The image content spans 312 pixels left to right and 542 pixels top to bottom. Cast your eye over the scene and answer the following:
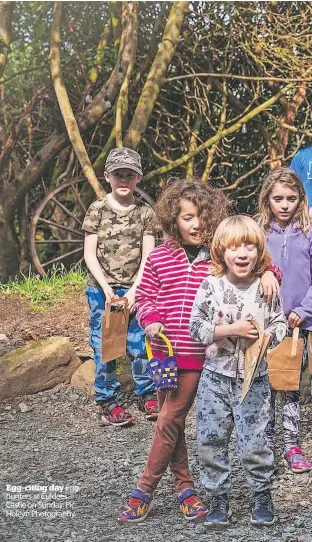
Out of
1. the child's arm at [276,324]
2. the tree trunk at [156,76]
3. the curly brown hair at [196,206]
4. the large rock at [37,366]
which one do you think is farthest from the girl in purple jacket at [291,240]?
the tree trunk at [156,76]

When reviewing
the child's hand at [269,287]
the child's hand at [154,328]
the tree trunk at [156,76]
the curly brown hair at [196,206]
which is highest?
the tree trunk at [156,76]

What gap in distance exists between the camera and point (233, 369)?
3.15 metres

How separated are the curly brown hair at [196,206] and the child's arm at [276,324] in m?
0.38

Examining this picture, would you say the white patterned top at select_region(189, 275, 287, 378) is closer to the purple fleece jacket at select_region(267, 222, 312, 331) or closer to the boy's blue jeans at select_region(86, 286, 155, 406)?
the purple fleece jacket at select_region(267, 222, 312, 331)

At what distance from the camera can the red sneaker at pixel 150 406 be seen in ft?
15.4

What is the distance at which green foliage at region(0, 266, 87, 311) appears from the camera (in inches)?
257

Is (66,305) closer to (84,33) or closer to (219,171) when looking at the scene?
(219,171)

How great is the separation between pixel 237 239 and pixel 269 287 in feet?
0.72

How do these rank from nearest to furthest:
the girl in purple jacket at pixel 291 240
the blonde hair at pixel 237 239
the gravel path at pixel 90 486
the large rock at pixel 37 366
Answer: the blonde hair at pixel 237 239, the gravel path at pixel 90 486, the girl in purple jacket at pixel 291 240, the large rock at pixel 37 366

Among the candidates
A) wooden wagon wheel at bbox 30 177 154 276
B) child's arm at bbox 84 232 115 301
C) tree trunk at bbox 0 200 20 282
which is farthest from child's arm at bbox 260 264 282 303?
tree trunk at bbox 0 200 20 282

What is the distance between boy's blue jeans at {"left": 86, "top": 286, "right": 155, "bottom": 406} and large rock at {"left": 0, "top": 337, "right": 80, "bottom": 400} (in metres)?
0.72

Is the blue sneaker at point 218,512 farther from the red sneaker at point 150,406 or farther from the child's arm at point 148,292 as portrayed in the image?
the red sneaker at point 150,406

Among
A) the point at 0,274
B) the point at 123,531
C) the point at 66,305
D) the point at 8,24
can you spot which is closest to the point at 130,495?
the point at 123,531

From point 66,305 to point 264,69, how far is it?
2453 mm
